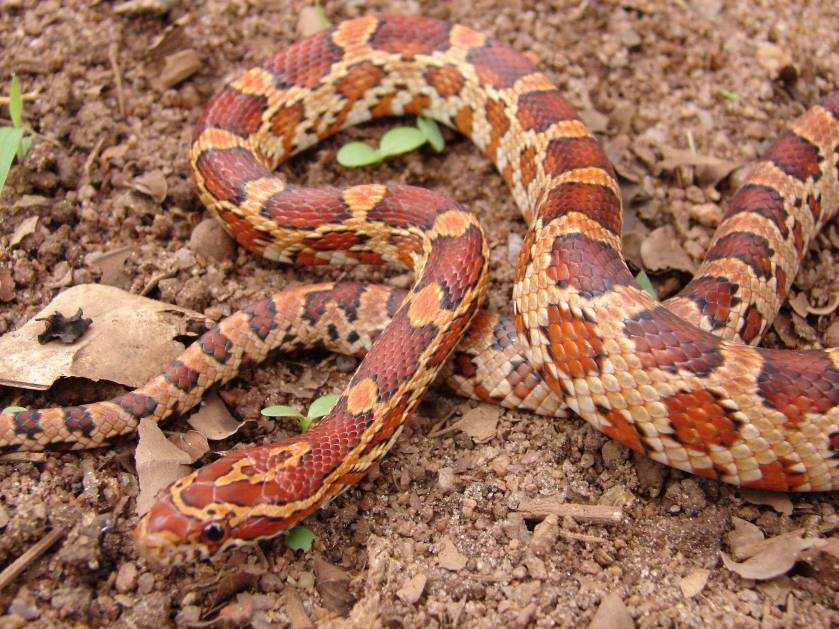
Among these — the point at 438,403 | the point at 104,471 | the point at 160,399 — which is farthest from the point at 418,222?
the point at 104,471

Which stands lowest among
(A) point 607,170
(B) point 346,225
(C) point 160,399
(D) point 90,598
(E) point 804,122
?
(D) point 90,598

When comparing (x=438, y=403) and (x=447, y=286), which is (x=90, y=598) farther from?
(x=447, y=286)

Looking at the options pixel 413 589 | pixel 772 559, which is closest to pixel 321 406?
pixel 413 589

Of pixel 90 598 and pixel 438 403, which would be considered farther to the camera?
pixel 438 403

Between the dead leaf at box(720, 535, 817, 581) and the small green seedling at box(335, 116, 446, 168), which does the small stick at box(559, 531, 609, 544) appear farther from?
the small green seedling at box(335, 116, 446, 168)

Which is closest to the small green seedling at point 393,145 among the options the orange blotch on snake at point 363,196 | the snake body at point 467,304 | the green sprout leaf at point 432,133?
the green sprout leaf at point 432,133

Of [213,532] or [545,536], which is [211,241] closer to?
[213,532]

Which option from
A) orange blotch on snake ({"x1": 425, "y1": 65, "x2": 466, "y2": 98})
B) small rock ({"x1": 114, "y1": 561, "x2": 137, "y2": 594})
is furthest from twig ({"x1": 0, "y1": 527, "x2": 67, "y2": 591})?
orange blotch on snake ({"x1": 425, "y1": 65, "x2": 466, "y2": 98})
